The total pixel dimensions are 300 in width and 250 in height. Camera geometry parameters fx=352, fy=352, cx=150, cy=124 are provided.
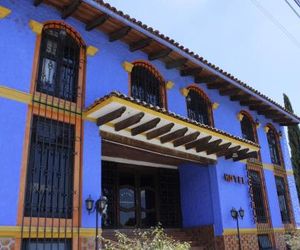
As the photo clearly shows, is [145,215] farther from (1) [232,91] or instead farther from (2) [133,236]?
(1) [232,91]

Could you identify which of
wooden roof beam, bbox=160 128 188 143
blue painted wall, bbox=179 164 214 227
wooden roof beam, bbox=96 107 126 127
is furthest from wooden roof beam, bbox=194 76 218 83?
wooden roof beam, bbox=96 107 126 127

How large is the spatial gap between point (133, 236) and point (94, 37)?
6.00 metres

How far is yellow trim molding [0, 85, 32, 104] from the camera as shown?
728 centimetres

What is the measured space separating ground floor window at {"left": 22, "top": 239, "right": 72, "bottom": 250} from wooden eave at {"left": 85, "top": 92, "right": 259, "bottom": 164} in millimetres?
2869

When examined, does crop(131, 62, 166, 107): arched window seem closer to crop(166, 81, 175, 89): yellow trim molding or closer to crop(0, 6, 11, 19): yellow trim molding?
crop(166, 81, 175, 89): yellow trim molding

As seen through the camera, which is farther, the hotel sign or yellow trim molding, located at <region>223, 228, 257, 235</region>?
the hotel sign

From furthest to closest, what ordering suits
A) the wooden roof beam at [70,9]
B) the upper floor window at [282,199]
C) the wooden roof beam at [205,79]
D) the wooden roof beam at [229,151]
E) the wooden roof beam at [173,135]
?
the upper floor window at [282,199], the wooden roof beam at [205,79], the wooden roof beam at [229,151], the wooden roof beam at [173,135], the wooden roof beam at [70,9]

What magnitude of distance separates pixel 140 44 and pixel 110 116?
2965 millimetres

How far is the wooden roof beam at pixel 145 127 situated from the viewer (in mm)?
8852

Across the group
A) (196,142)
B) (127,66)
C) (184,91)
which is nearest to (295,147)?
(184,91)

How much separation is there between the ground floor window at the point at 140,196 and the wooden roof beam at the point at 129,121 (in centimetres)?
262

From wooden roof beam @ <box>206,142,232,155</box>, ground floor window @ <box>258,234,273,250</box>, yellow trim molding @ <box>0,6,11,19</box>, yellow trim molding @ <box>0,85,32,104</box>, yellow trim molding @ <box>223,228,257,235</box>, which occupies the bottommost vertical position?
ground floor window @ <box>258,234,273,250</box>

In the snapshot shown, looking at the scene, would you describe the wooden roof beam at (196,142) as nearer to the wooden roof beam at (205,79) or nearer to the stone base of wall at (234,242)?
the wooden roof beam at (205,79)

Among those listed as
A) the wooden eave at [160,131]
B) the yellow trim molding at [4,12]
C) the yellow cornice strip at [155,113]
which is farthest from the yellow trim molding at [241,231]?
the yellow trim molding at [4,12]
